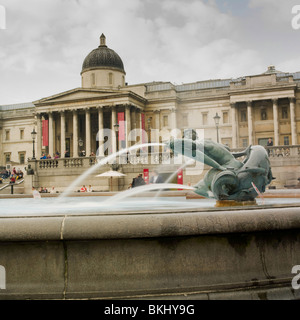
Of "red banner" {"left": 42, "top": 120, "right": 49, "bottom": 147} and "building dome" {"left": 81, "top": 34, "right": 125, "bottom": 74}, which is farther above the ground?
"building dome" {"left": 81, "top": 34, "right": 125, "bottom": 74}

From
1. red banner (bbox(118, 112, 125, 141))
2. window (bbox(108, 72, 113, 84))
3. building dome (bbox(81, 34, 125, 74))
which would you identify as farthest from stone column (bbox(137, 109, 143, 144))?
building dome (bbox(81, 34, 125, 74))

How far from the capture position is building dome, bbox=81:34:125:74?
64375 millimetres

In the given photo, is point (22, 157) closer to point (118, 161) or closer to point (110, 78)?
point (110, 78)

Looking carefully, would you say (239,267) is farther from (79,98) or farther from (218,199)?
(79,98)

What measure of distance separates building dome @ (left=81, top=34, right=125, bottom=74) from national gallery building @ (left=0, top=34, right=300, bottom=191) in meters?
0.17

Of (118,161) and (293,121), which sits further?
(293,121)

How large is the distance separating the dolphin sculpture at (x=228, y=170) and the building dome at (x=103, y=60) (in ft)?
197

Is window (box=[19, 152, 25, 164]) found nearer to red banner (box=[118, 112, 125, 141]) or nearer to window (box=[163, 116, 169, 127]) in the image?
red banner (box=[118, 112, 125, 141])

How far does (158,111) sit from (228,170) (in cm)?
5336

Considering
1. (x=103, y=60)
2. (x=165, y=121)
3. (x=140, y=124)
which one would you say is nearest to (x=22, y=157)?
(x=103, y=60)

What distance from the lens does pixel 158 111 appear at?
59.0 meters

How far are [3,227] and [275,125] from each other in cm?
5389

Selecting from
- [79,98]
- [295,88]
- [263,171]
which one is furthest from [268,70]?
[263,171]

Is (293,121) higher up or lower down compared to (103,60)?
lower down
